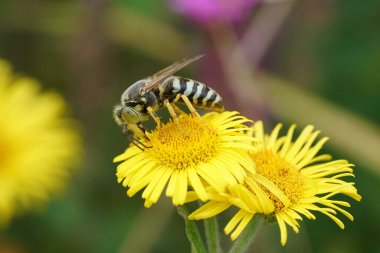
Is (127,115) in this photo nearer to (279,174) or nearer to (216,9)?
(279,174)

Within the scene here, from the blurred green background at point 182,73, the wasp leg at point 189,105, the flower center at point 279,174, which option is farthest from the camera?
the blurred green background at point 182,73

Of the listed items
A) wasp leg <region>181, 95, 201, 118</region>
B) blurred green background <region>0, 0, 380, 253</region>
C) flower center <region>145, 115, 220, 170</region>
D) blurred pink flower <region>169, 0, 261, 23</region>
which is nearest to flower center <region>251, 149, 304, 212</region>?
flower center <region>145, 115, 220, 170</region>

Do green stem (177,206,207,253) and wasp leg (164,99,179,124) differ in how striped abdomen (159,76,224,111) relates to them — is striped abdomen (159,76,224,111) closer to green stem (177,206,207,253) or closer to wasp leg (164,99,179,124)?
wasp leg (164,99,179,124)

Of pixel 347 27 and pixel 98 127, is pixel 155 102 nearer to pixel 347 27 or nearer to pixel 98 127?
pixel 98 127

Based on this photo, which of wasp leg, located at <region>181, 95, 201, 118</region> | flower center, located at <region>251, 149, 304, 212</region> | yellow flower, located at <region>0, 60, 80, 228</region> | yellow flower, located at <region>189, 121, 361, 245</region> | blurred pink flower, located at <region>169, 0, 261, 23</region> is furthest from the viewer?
blurred pink flower, located at <region>169, 0, 261, 23</region>

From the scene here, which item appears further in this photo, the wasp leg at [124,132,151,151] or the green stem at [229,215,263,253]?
the wasp leg at [124,132,151,151]

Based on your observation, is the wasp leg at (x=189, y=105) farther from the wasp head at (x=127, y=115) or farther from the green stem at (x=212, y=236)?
the green stem at (x=212, y=236)

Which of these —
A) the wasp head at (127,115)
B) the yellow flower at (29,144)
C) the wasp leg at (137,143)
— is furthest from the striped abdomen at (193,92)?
the yellow flower at (29,144)
